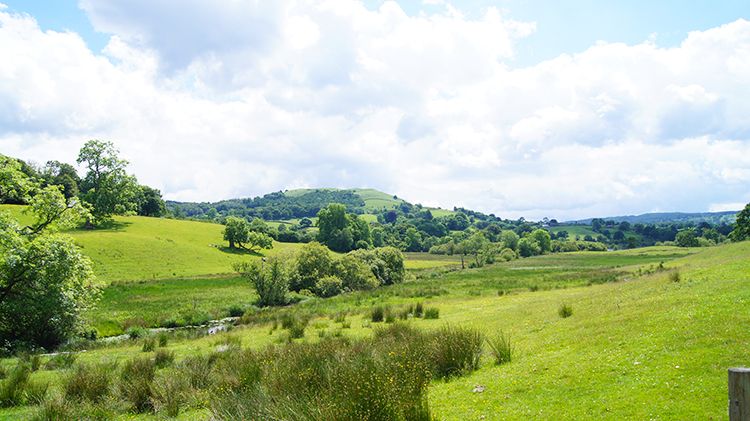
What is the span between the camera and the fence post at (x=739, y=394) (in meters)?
2.72

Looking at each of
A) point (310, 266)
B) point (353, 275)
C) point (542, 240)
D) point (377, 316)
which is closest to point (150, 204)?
point (310, 266)

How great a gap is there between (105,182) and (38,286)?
216 ft

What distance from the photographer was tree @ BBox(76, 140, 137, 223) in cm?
6975

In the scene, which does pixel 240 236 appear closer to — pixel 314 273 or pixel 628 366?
pixel 314 273

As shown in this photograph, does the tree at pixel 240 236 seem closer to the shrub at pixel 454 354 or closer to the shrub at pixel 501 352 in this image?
the shrub at pixel 454 354

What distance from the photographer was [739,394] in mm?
2787

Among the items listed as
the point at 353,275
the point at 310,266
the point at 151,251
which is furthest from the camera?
the point at 151,251

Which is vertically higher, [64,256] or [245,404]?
[64,256]

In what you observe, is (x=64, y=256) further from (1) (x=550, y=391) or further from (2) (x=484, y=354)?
(1) (x=550, y=391)

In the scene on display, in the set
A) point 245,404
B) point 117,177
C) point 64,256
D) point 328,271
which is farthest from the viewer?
point 117,177

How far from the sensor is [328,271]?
4928 cm

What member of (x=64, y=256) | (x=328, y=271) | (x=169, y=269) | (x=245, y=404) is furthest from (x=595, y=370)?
(x=169, y=269)

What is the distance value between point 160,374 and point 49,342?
13.4m

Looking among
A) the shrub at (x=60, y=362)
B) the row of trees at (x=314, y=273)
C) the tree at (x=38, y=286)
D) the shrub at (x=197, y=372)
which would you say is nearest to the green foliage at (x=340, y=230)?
the row of trees at (x=314, y=273)
